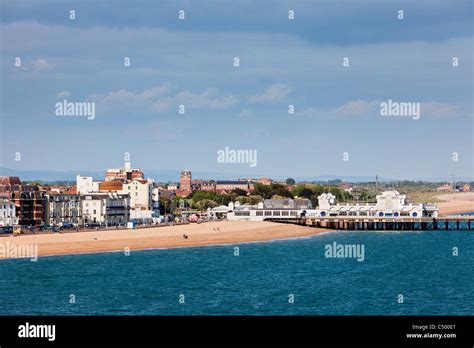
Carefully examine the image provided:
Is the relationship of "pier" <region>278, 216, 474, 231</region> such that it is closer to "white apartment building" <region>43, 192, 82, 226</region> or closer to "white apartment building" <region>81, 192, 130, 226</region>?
"white apartment building" <region>81, 192, 130, 226</region>

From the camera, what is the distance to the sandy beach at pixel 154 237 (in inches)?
3066

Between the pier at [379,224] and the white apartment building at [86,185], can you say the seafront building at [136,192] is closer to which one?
the white apartment building at [86,185]

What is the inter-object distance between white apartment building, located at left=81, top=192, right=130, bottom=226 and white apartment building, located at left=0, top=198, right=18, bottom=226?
14.3 metres

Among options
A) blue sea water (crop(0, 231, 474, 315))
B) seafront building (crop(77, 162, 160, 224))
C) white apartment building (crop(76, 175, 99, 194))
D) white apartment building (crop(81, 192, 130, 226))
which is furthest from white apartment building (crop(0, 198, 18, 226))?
blue sea water (crop(0, 231, 474, 315))

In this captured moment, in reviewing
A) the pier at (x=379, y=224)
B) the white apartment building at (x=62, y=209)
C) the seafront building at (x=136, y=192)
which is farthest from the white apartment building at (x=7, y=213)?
the pier at (x=379, y=224)

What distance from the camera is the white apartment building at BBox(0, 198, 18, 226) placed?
10156cm

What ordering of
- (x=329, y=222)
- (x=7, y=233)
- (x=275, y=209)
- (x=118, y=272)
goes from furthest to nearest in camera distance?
(x=275, y=209)
(x=329, y=222)
(x=7, y=233)
(x=118, y=272)

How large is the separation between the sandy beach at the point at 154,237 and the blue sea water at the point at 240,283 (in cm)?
437

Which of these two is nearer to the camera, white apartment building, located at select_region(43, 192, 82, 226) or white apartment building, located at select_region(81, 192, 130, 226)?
white apartment building, located at select_region(43, 192, 82, 226)
